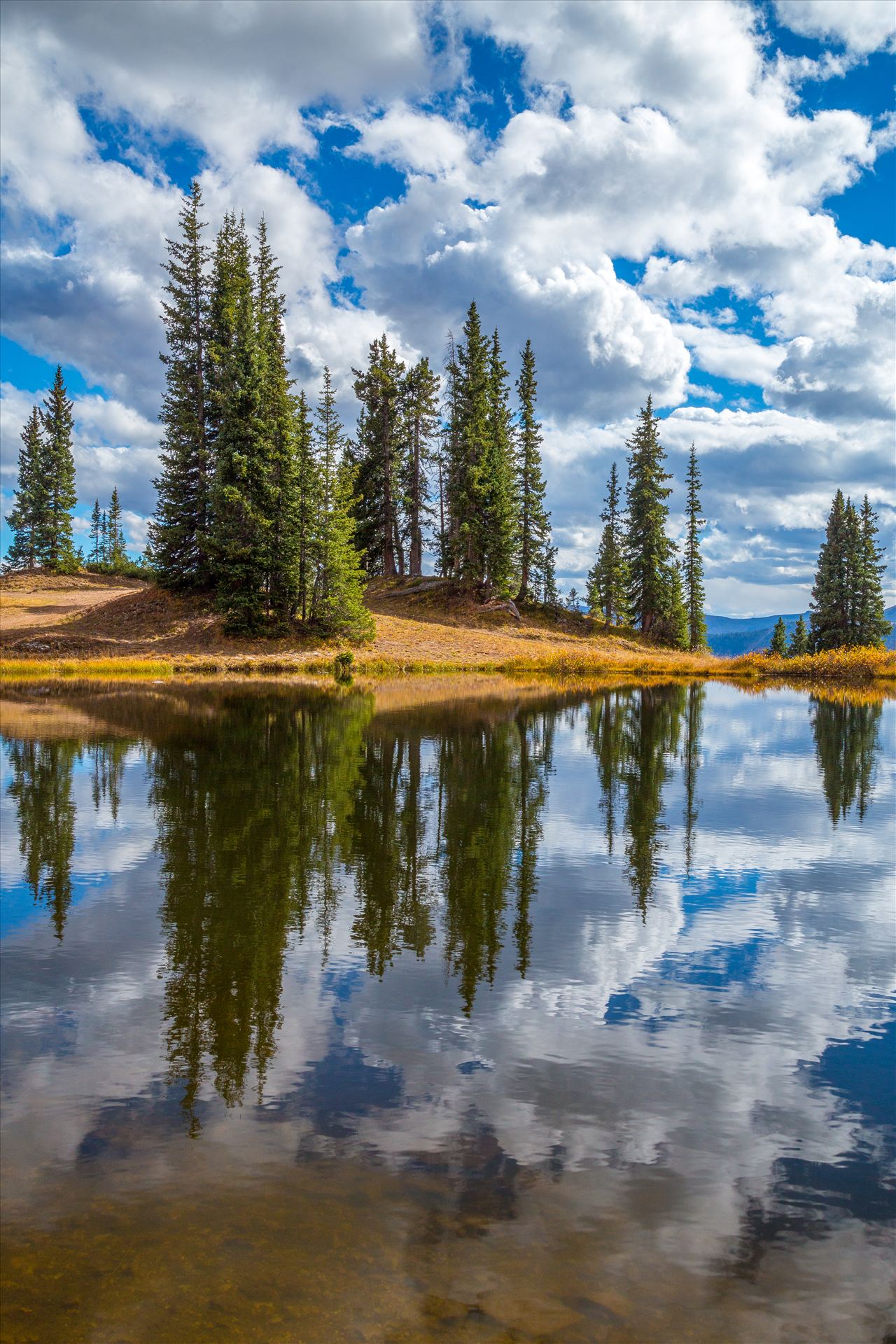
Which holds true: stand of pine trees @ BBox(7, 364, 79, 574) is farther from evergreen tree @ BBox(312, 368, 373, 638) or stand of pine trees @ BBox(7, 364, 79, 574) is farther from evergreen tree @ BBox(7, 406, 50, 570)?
evergreen tree @ BBox(312, 368, 373, 638)

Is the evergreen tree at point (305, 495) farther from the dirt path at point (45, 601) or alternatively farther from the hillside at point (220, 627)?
the dirt path at point (45, 601)

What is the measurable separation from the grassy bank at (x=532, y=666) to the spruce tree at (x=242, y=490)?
3181 mm

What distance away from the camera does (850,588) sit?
7419cm

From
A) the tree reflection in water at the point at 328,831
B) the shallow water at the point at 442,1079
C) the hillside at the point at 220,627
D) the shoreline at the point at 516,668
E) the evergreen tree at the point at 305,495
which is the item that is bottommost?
the shallow water at the point at 442,1079

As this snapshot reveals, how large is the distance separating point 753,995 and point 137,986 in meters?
4.67

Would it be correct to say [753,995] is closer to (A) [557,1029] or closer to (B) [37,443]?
(A) [557,1029]

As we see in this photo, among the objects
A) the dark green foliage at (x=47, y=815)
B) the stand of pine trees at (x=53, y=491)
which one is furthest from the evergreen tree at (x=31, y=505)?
the dark green foliage at (x=47, y=815)

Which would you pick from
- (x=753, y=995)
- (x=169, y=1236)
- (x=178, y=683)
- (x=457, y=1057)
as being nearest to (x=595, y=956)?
(x=753, y=995)

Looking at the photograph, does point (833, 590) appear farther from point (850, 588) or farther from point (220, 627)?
point (220, 627)

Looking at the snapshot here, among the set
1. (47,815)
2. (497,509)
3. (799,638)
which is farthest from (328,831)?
(799,638)

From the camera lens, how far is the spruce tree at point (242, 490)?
45.1m

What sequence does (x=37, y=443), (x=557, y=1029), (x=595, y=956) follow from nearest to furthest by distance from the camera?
1. (x=557, y=1029)
2. (x=595, y=956)
3. (x=37, y=443)

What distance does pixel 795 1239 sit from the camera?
384 centimetres

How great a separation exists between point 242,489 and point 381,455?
22387 millimetres
